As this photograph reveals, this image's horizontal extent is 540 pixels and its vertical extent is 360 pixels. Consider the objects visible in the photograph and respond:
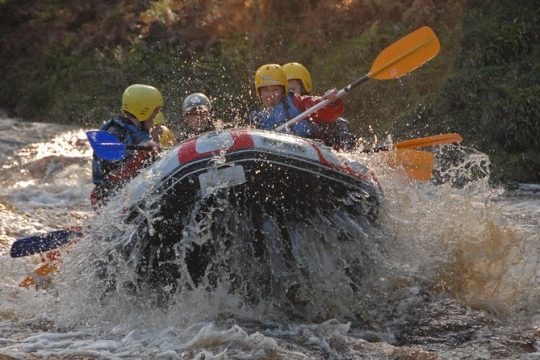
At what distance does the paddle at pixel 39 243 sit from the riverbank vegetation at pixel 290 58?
4655 mm

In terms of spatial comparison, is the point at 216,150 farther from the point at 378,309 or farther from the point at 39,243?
the point at 39,243

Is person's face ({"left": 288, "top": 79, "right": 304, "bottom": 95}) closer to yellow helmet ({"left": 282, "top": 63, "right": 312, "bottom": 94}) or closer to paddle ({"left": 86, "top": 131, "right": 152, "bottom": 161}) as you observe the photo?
yellow helmet ({"left": 282, "top": 63, "right": 312, "bottom": 94})

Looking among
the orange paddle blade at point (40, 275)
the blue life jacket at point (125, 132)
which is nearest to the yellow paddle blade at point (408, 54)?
the blue life jacket at point (125, 132)

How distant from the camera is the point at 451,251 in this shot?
20.7 ft

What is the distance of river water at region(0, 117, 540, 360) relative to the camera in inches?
187

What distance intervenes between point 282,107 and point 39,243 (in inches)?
81.8

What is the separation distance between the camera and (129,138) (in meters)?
6.55

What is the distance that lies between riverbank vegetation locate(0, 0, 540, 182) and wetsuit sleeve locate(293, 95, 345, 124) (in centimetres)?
288

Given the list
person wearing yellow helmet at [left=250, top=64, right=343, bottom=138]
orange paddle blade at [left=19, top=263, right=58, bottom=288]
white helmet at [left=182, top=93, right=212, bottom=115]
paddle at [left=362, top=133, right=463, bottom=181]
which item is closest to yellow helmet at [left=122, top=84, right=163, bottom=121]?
white helmet at [left=182, top=93, right=212, bottom=115]

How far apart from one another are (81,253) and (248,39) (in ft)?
28.4

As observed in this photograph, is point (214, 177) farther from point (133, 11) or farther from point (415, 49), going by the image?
point (133, 11)

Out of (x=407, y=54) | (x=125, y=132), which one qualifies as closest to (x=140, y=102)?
(x=125, y=132)

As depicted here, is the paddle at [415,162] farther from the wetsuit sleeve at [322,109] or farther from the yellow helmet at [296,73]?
the yellow helmet at [296,73]

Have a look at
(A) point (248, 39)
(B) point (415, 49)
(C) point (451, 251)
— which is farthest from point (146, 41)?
(C) point (451, 251)
